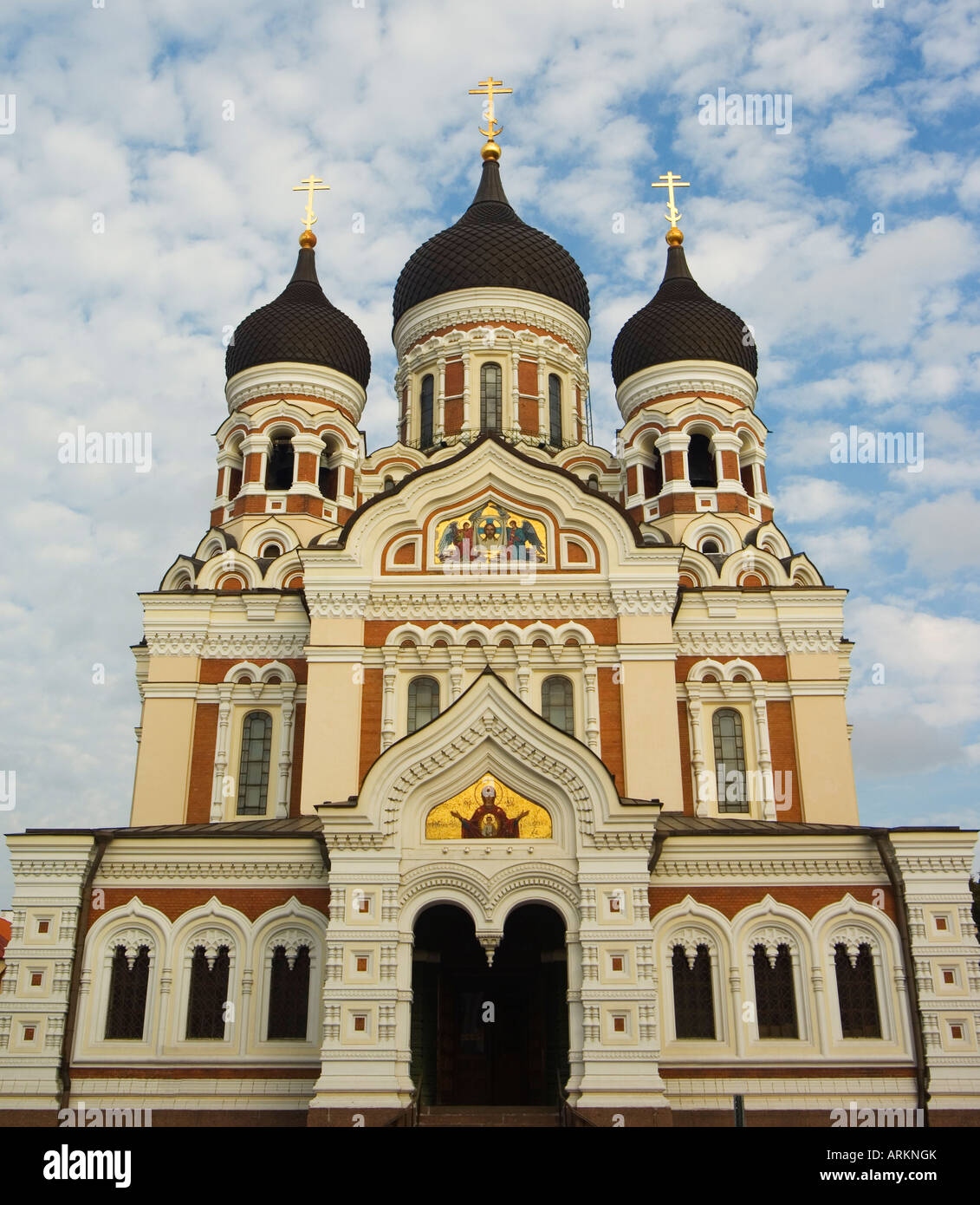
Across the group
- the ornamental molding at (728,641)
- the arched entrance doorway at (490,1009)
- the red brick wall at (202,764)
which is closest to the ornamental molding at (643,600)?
the ornamental molding at (728,641)

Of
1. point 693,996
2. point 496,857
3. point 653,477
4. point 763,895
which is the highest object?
point 653,477

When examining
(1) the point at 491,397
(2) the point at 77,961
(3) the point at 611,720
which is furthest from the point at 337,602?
(1) the point at 491,397

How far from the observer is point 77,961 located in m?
14.9

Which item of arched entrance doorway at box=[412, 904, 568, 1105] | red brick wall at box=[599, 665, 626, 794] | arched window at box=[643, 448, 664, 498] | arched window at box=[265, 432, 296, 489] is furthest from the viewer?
arched window at box=[265, 432, 296, 489]

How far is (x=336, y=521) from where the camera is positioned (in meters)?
23.3

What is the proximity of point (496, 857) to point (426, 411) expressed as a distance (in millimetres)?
12644

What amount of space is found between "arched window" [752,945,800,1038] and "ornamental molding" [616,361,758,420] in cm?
1226

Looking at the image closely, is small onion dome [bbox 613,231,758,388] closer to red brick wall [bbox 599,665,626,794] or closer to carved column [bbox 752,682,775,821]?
carved column [bbox 752,682,775,821]

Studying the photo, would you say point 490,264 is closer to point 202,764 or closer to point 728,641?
point 728,641

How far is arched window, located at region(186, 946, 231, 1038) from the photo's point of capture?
1478cm

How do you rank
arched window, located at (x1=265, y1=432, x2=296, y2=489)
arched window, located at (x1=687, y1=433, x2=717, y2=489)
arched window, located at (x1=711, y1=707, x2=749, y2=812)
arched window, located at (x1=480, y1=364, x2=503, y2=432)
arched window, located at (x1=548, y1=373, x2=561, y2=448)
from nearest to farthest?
arched window, located at (x1=711, y1=707, x2=749, y2=812) < arched window, located at (x1=687, y1=433, x2=717, y2=489) < arched window, located at (x1=265, y1=432, x2=296, y2=489) < arched window, located at (x1=480, y1=364, x2=503, y2=432) < arched window, located at (x1=548, y1=373, x2=561, y2=448)

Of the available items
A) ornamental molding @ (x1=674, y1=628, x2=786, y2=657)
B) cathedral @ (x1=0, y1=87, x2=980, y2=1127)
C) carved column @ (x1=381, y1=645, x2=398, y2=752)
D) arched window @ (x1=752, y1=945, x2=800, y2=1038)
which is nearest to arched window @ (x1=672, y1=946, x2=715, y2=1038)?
cathedral @ (x1=0, y1=87, x2=980, y2=1127)
